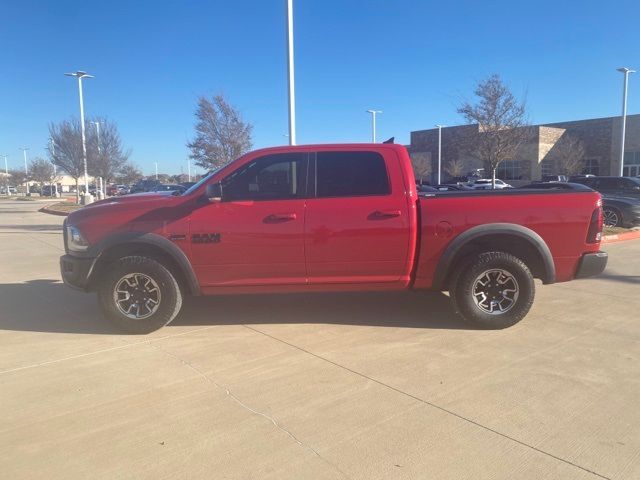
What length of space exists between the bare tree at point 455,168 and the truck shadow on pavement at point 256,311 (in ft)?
167

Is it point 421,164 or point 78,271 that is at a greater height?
point 421,164

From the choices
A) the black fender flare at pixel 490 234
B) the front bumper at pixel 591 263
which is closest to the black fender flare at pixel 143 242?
the black fender flare at pixel 490 234

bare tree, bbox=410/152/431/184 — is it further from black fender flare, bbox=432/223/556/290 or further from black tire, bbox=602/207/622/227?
black fender flare, bbox=432/223/556/290

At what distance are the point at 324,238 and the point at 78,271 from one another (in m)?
2.54

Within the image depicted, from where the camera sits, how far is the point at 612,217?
1470cm

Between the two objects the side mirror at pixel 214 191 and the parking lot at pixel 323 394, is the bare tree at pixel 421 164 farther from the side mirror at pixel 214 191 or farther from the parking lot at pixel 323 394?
the side mirror at pixel 214 191

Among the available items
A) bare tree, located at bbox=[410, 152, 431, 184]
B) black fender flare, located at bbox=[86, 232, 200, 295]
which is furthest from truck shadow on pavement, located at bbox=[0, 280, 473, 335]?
bare tree, located at bbox=[410, 152, 431, 184]

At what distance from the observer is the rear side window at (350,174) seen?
505cm

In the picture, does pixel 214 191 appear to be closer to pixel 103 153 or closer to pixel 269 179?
pixel 269 179

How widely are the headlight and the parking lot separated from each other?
3.04ft

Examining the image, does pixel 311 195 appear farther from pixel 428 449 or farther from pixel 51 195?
pixel 51 195

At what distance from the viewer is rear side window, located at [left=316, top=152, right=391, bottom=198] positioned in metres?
5.05

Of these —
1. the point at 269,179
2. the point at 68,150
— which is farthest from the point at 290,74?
the point at 68,150

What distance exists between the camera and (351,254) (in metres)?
5.00
